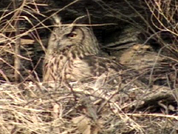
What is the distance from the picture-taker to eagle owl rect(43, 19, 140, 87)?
5070 millimetres

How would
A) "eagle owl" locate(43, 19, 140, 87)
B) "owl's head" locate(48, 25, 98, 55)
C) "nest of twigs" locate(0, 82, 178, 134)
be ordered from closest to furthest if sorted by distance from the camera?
"nest of twigs" locate(0, 82, 178, 134) < "eagle owl" locate(43, 19, 140, 87) < "owl's head" locate(48, 25, 98, 55)

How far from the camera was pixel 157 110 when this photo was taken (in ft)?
15.0

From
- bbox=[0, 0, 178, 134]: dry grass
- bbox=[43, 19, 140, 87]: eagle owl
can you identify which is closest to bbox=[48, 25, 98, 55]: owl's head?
bbox=[43, 19, 140, 87]: eagle owl

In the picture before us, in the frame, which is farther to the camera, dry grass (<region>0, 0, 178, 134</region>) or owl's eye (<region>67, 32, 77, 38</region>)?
owl's eye (<region>67, 32, 77, 38</region>)

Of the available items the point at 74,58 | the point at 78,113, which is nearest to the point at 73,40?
the point at 74,58

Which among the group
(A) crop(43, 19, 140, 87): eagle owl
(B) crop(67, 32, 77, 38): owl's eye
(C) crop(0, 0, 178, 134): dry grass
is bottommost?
(C) crop(0, 0, 178, 134): dry grass

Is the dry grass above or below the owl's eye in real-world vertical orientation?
below

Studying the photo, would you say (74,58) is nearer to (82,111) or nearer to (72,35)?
(72,35)

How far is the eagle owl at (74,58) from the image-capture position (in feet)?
16.6

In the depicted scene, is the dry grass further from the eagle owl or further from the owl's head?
the owl's head

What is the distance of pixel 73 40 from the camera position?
5590 mm

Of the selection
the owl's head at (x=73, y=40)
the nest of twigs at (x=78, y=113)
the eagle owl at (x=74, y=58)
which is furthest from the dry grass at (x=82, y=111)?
the owl's head at (x=73, y=40)

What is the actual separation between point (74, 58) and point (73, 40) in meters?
0.21

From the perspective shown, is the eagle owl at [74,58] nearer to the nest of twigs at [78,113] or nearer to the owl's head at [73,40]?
the owl's head at [73,40]
